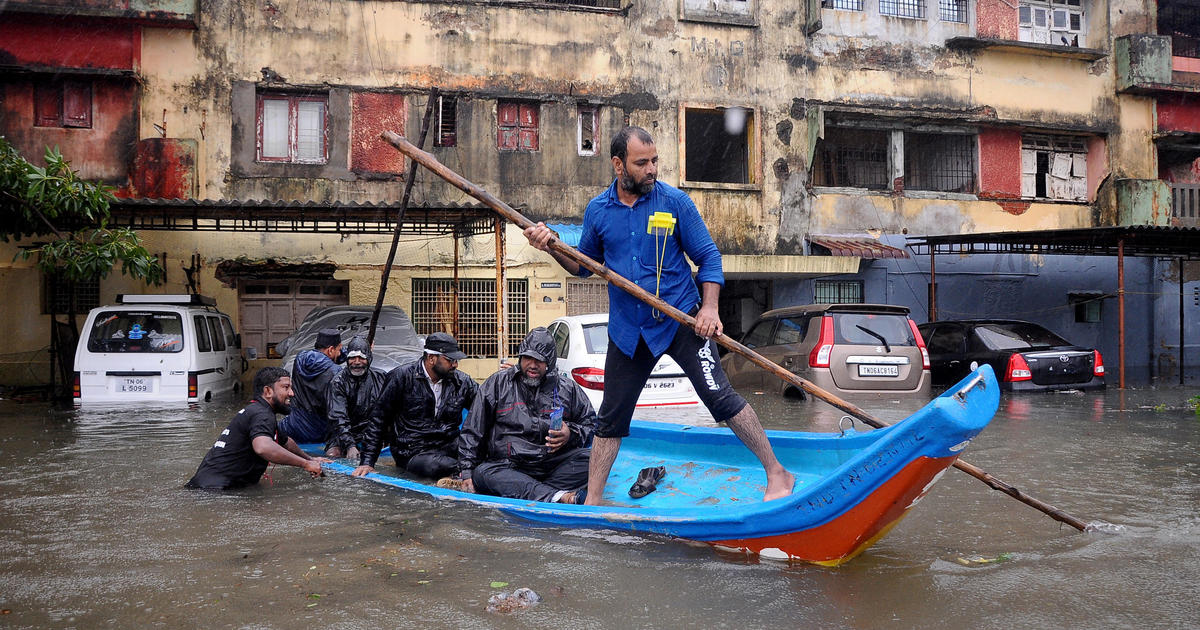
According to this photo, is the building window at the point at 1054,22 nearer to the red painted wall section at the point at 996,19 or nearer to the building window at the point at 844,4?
the red painted wall section at the point at 996,19

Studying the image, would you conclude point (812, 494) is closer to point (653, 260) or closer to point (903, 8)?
point (653, 260)

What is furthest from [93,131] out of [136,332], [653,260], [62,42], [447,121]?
[653,260]

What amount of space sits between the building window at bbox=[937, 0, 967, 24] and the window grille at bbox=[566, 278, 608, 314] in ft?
32.5

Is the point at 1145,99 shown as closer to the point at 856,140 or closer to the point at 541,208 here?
the point at 856,140

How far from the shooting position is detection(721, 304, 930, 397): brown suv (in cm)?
1130

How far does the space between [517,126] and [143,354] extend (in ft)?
28.8

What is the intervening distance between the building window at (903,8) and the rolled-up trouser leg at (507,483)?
1710cm

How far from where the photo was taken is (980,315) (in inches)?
766

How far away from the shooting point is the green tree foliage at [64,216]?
11.7 meters

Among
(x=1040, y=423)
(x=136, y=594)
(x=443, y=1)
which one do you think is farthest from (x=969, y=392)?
(x=443, y=1)

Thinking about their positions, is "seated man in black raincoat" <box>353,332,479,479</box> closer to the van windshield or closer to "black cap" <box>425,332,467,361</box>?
"black cap" <box>425,332,467,361</box>

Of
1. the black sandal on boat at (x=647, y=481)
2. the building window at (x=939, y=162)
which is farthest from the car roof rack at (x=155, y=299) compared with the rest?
the building window at (x=939, y=162)

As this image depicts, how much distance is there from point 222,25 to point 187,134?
214 cm

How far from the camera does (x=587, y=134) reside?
18.1 meters
